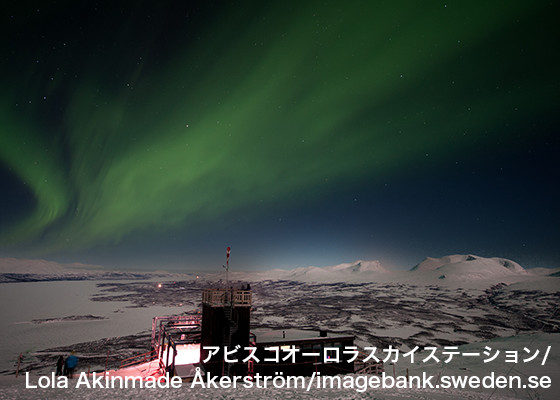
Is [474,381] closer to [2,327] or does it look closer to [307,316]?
[307,316]

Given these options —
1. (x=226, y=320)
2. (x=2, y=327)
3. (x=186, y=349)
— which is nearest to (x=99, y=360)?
(x=186, y=349)

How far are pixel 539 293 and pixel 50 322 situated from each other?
188635 millimetres

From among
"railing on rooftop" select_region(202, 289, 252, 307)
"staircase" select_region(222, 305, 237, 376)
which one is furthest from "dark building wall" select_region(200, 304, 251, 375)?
"railing on rooftop" select_region(202, 289, 252, 307)

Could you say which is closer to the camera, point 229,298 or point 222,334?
point 222,334

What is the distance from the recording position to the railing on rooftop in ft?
73.8

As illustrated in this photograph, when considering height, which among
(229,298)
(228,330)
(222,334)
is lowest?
(222,334)

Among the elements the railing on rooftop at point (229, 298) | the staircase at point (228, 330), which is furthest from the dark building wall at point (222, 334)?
the railing on rooftop at point (229, 298)

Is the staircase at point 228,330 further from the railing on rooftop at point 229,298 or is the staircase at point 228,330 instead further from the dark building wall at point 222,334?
the railing on rooftop at point 229,298

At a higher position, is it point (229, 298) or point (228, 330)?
point (229, 298)

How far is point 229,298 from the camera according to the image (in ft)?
74.8

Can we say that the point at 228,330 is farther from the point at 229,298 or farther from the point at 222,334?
the point at 229,298

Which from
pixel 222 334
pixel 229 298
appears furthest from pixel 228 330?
pixel 229 298

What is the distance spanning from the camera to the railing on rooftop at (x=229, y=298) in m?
22.5

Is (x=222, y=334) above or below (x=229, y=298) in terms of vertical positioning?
below
